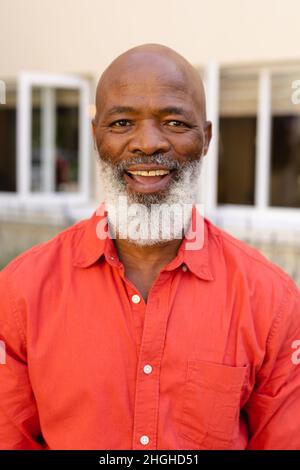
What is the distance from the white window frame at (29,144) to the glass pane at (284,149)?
1990 mm

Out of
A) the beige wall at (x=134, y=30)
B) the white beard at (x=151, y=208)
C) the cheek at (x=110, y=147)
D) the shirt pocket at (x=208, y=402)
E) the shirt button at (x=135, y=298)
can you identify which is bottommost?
the shirt pocket at (x=208, y=402)

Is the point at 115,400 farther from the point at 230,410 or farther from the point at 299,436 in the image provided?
the point at 299,436

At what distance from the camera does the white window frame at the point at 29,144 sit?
6559 mm

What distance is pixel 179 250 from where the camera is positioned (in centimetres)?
179

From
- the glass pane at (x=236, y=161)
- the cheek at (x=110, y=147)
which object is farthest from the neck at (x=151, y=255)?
the glass pane at (x=236, y=161)


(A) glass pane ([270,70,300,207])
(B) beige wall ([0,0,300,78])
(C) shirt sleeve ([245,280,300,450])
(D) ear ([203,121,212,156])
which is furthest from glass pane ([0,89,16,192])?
(C) shirt sleeve ([245,280,300,450])

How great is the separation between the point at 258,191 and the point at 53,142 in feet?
8.57

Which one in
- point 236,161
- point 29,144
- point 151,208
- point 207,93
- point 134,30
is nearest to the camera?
point 151,208

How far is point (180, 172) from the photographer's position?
174 cm

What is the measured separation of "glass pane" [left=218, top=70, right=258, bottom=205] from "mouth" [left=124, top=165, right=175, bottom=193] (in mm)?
4214

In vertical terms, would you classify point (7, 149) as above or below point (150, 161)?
above

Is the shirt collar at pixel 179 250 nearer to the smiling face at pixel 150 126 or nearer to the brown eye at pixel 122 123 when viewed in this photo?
the smiling face at pixel 150 126

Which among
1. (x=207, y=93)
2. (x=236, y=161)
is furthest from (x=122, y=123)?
(x=236, y=161)

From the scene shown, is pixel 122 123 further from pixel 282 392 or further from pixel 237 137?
pixel 237 137
